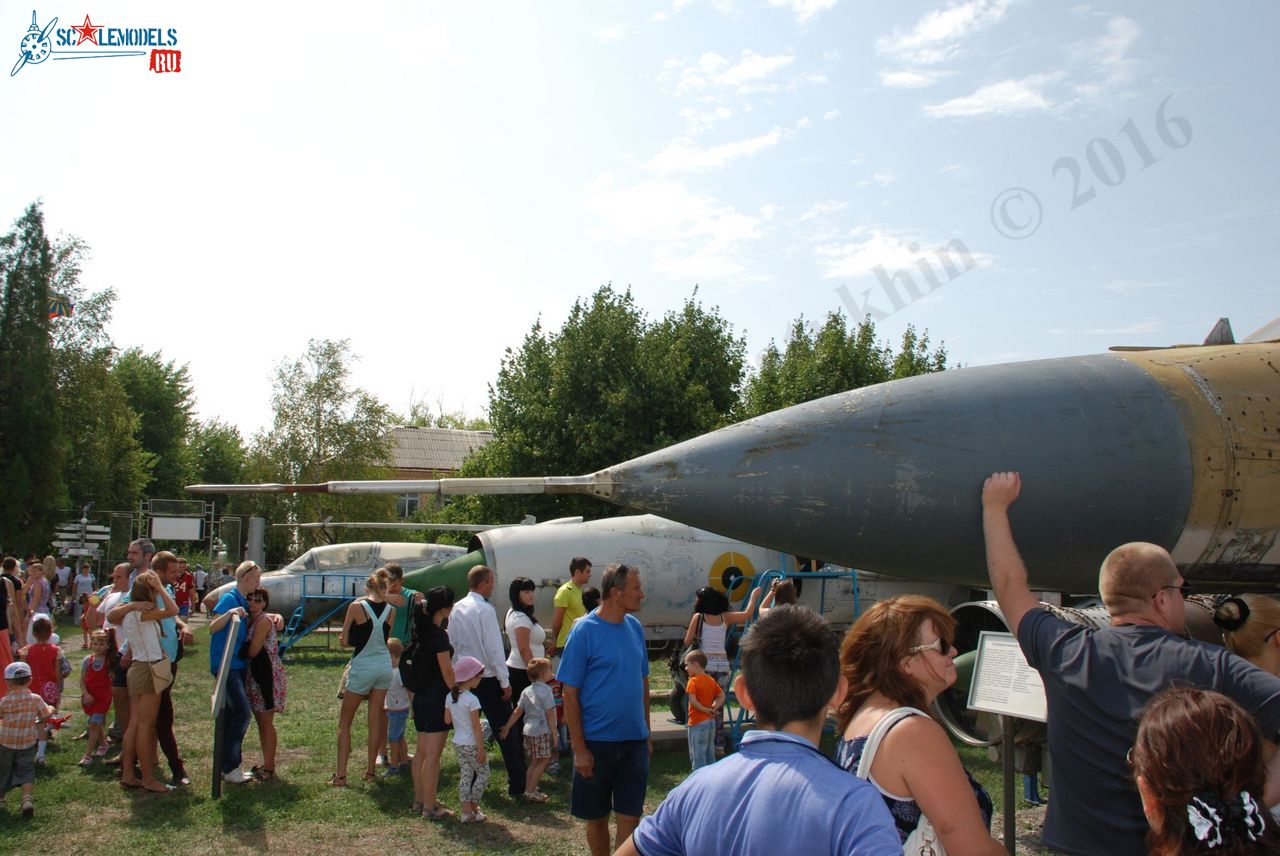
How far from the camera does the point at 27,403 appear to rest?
30438 mm

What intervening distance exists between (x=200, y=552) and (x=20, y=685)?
1402 inches

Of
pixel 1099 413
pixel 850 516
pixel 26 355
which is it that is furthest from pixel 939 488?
pixel 26 355

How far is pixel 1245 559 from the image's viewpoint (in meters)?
3.88

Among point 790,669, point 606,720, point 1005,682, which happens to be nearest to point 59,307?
point 606,720

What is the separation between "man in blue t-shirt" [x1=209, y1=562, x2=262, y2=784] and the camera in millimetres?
7377

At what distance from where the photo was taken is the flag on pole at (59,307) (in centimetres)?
3294

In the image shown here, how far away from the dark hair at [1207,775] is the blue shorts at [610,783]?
3103 millimetres

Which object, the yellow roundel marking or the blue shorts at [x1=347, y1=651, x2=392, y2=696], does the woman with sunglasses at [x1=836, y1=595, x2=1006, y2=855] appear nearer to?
the blue shorts at [x1=347, y1=651, x2=392, y2=696]

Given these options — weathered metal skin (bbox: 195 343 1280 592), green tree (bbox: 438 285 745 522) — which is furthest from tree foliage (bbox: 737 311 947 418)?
weathered metal skin (bbox: 195 343 1280 592)

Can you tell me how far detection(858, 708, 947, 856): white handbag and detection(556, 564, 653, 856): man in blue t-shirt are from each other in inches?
103

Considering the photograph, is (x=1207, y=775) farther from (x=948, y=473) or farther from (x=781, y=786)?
(x=948, y=473)

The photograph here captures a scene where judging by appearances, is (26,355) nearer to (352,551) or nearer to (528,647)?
(352,551)

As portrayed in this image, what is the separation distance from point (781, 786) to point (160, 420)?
5462 cm

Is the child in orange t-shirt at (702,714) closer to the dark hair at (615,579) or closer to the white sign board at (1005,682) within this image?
the dark hair at (615,579)
